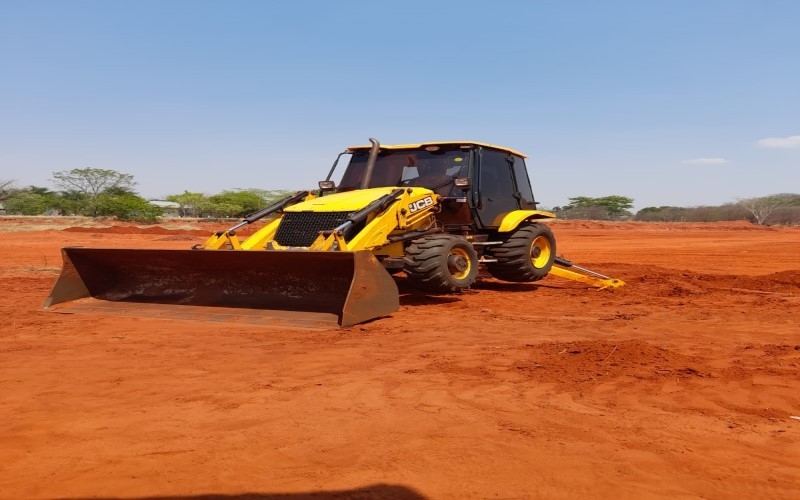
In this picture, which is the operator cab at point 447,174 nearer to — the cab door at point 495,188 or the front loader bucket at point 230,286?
the cab door at point 495,188

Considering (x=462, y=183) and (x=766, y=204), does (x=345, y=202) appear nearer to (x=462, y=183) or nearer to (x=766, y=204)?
(x=462, y=183)

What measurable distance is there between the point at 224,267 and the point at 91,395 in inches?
153

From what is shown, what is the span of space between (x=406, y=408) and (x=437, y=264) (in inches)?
172

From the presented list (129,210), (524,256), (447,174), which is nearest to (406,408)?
(447,174)

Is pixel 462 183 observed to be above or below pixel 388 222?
above

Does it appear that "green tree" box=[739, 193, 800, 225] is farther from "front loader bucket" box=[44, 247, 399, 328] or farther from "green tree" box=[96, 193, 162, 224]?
"front loader bucket" box=[44, 247, 399, 328]

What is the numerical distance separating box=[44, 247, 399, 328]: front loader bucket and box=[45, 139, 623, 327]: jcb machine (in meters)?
0.01

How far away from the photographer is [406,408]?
4.16m

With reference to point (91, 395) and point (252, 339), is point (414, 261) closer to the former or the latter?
point (252, 339)

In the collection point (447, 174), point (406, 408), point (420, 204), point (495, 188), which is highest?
point (447, 174)

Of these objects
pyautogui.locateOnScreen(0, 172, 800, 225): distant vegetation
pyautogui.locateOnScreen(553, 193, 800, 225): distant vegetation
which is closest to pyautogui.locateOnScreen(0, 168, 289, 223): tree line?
pyautogui.locateOnScreen(0, 172, 800, 225): distant vegetation

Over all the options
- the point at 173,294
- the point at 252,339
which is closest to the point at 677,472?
the point at 252,339

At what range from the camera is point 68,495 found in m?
2.83

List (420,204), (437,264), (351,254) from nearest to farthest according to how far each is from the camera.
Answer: (351,254) → (437,264) → (420,204)
